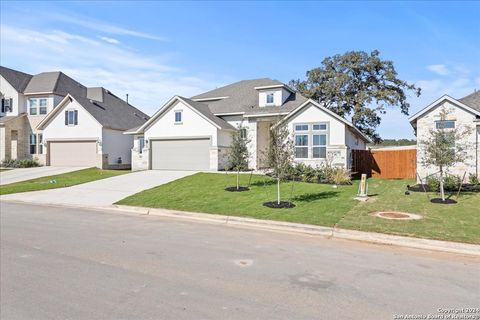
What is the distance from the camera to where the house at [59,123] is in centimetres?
3100

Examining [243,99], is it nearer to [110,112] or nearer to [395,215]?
[110,112]

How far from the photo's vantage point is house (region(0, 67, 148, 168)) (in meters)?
31.0

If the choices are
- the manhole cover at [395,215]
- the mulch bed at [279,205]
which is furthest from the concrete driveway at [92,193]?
the manhole cover at [395,215]

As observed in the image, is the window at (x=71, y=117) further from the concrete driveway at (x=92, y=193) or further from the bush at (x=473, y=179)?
the bush at (x=473, y=179)

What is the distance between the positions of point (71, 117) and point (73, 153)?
3.28m

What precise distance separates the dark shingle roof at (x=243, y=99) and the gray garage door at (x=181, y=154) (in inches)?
156

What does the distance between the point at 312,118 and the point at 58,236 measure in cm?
1818

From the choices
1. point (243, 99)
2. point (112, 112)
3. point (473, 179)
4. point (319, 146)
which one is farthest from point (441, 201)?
point (112, 112)

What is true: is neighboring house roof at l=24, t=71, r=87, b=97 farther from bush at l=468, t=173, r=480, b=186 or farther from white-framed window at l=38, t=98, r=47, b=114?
bush at l=468, t=173, r=480, b=186

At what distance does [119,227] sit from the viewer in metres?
9.73

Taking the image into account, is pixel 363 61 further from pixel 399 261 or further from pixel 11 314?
pixel 11 314

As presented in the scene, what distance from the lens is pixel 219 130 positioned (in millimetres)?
26203

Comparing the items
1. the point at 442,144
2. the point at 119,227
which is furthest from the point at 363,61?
the point at 119,227

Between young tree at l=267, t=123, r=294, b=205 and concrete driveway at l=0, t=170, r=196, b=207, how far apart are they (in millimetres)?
6954
